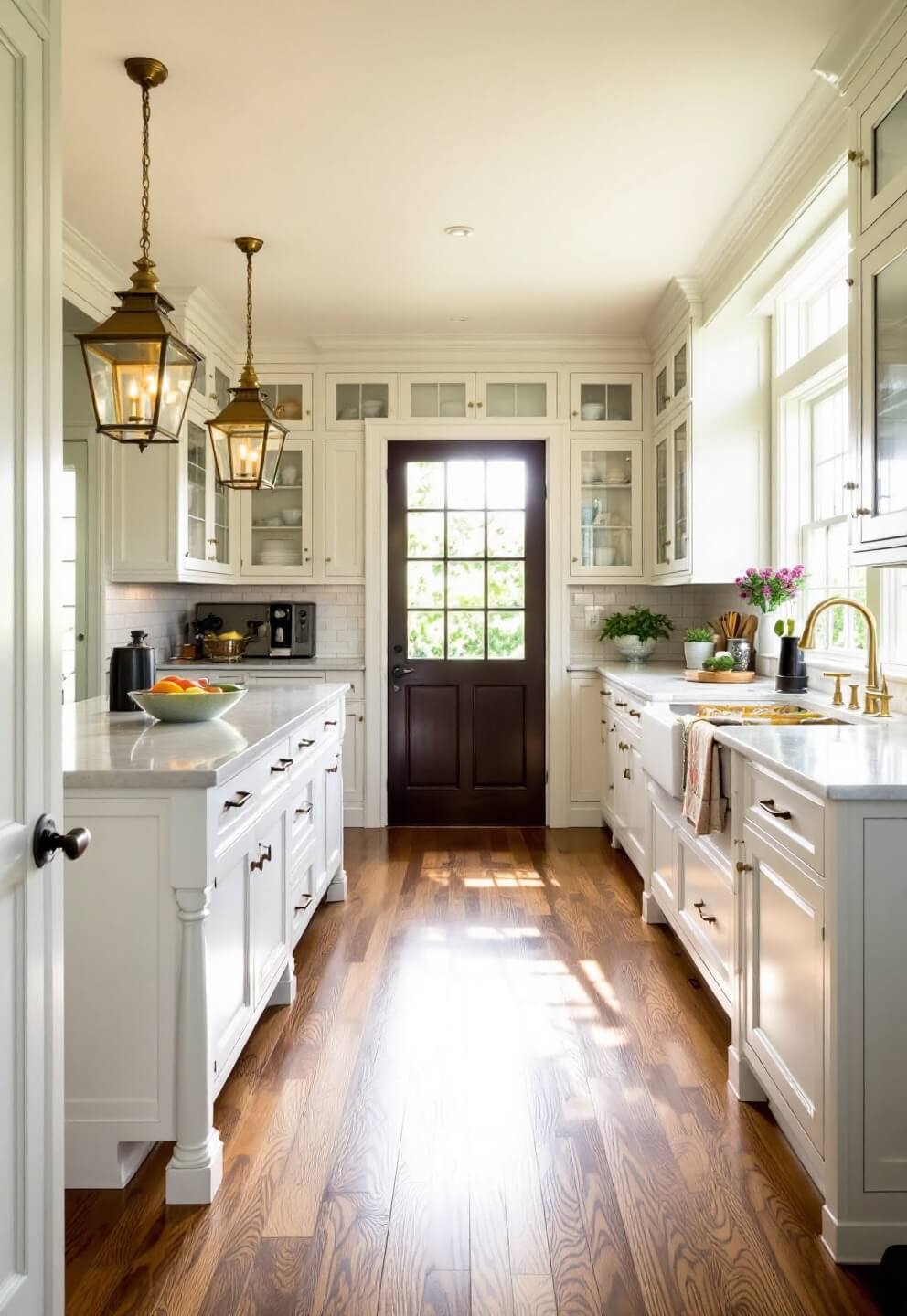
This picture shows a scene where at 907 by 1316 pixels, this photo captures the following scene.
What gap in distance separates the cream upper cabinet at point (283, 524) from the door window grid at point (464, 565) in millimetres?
598

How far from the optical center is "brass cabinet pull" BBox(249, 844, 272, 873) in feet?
8.52

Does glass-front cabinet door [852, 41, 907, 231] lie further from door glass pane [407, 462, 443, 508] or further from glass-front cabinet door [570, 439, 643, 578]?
door glass pane [407, 462, 443, 508]

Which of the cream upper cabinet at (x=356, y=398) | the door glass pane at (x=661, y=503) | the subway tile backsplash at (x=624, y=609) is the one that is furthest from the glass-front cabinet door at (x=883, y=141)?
the cream upper cabinet at (x=356, y=398)

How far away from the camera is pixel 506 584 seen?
19.2 feet

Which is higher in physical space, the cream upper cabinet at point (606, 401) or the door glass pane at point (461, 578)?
the cream upper cabinet at point (606, 401)

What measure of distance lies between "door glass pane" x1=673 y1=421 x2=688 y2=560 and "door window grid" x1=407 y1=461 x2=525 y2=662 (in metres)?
1.04

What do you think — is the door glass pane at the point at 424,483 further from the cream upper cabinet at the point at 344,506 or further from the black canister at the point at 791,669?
the black canister at the point at 791,669

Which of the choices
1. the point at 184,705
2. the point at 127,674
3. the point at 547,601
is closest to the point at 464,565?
the point at 547,601

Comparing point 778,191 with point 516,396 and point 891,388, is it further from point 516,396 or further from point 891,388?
point 516,396

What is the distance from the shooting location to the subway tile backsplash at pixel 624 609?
19.3 feet

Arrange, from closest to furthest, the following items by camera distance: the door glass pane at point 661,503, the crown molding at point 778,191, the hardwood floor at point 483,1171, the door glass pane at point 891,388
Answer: the hardwood floor at point 483,1171 < the door glass pane at point 891,388 < the crown molding at point 778,191 < the door glass pane at point 661,503

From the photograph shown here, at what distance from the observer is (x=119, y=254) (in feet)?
14.8

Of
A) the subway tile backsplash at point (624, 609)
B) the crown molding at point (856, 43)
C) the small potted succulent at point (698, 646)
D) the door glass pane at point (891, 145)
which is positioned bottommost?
the small potted succulent at point (698, 646)

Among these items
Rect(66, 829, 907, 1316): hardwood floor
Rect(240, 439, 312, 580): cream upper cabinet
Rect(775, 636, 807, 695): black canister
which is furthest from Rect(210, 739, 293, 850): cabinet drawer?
Rect(240, 439, 312, 580): cream upper cabinet
